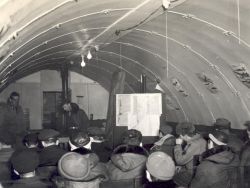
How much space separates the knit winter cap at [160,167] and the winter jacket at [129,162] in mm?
1409

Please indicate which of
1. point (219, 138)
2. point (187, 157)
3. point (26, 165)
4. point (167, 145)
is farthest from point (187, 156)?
point (26, 165)

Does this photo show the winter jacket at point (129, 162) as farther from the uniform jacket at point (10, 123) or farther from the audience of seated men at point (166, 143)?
the uniform jacket at point (10, 123)

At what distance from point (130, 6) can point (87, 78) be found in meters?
10.2

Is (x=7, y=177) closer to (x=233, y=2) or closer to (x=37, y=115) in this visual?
(x=233, y=2)

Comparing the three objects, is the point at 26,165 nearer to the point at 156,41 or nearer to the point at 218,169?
the point at 218,169

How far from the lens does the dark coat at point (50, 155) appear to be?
6.09 m

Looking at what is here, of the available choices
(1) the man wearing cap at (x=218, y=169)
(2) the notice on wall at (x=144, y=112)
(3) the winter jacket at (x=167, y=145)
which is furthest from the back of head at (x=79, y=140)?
(2) the notice on wall at (x=144, y=112)

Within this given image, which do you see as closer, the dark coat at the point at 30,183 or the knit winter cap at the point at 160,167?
the knit winter cap at the point at 160,167

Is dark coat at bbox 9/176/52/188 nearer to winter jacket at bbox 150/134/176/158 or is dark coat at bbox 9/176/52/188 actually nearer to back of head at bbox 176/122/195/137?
winter jacket at bbox 150/134/176/158

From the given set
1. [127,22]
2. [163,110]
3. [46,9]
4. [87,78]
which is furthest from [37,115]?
[46,9]

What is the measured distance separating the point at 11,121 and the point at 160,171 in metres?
6.84

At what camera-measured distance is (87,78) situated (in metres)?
16.3

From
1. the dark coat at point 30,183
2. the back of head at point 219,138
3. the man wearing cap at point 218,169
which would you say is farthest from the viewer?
the back of head at point 219,138

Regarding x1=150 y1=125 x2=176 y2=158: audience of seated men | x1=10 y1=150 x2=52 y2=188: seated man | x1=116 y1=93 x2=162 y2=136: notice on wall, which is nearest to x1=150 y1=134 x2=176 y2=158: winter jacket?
x1=150 y1=125 x2=176 y2=158: audience of seated men
